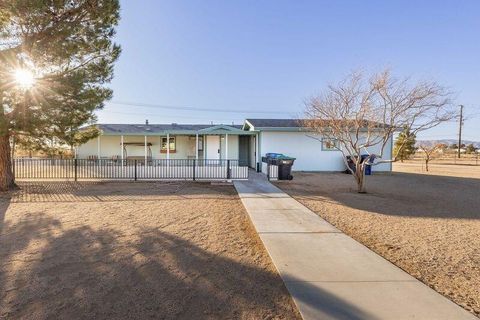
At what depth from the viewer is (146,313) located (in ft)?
9.57

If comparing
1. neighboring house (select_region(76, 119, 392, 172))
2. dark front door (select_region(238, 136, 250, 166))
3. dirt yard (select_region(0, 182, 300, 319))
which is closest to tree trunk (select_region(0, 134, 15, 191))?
dirt yard (select_region(0, 182, 300, 319))

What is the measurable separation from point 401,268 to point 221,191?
762 cm

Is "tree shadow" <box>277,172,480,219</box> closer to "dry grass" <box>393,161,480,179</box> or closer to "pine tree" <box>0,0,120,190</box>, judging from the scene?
"pine tree" <box>0,0,120,190</box>

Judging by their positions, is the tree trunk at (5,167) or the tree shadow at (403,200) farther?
the tree trunk at (5,167)

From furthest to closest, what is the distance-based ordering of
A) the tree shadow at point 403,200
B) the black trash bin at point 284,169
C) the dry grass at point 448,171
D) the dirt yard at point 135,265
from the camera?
the dry grass at point 448,171 → the black trash bin at point 284,169 → the tree shadow at point 403,200 → the dirt yard at point 135,265

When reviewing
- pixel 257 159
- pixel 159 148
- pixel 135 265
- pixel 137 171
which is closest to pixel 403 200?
pixel 135 265

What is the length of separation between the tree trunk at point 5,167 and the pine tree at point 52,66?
0.03m

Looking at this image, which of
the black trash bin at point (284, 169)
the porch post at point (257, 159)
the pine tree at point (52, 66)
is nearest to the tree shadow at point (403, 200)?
the black trash bin at point (284, 169)

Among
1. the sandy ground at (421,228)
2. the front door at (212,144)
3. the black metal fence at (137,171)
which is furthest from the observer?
the front door at (212,144)

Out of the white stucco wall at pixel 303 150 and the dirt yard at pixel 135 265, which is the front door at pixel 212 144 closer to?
the white stucco wall at pixel 303 150

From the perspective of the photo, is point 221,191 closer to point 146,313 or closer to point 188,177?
point 188,177

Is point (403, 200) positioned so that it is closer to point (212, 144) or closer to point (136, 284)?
point (136, 284)

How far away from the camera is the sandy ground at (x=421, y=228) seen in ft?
12.7

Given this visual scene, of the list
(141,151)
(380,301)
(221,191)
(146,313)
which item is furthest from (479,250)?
(141,151)
